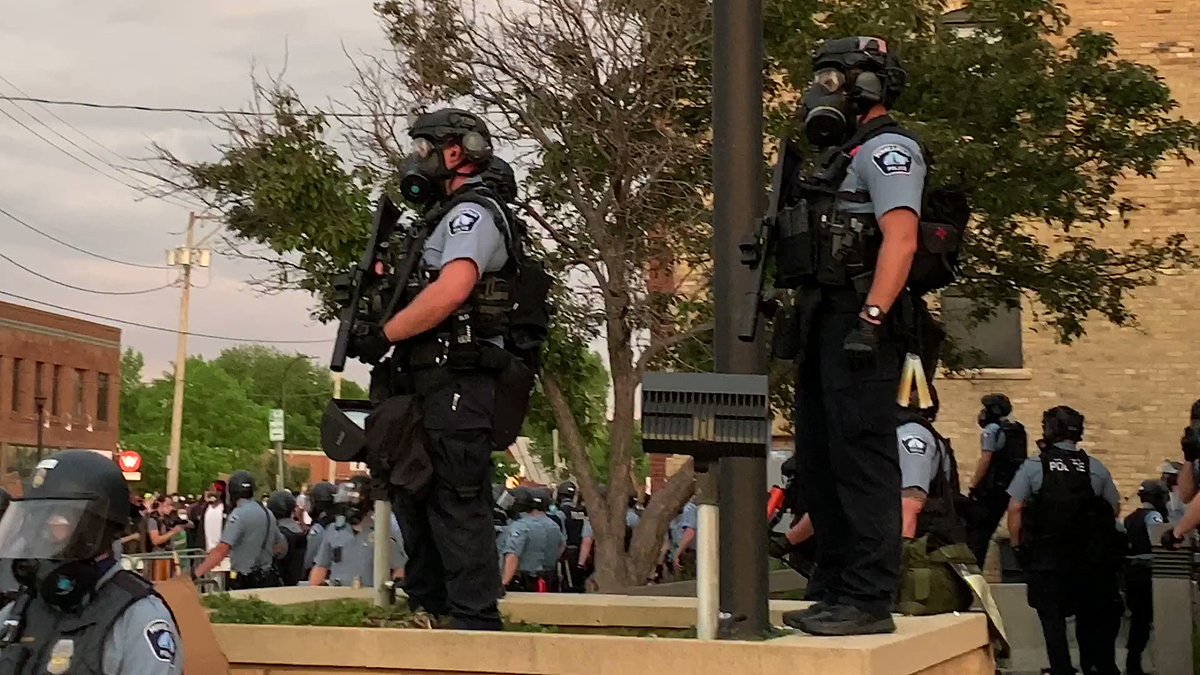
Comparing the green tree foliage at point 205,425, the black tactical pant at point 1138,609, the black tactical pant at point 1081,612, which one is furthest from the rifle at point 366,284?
the green tree foliage at point 205,425

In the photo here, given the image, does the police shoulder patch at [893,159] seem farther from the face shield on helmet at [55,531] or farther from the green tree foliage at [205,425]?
the green tree foliage at [205,425]

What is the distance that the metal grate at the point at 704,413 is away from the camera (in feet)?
15.7

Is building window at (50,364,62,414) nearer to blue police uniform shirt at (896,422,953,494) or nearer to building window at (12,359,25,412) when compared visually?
building window at (12,359,25,412)

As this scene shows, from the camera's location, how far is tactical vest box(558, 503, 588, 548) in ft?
61.4

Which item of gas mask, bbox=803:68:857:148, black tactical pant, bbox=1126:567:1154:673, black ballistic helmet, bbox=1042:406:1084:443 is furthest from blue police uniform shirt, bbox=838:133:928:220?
black tactical pant, bbox=1126:567:1154:673

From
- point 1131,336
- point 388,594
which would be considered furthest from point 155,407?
point 388,594

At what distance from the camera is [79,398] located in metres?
64.4

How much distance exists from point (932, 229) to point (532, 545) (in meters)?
10.3

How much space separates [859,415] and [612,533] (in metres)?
8.79

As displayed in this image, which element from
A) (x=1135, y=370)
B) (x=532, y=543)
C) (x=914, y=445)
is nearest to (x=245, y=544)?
(x=532, y=543)

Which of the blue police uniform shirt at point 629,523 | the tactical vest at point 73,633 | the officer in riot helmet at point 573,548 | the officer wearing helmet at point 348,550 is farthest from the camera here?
the officer in riot helmet at point 573,548

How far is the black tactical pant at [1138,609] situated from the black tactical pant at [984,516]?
128 cm

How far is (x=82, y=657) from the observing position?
3.90 m

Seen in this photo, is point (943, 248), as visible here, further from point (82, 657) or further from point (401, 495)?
point (82, 657)
